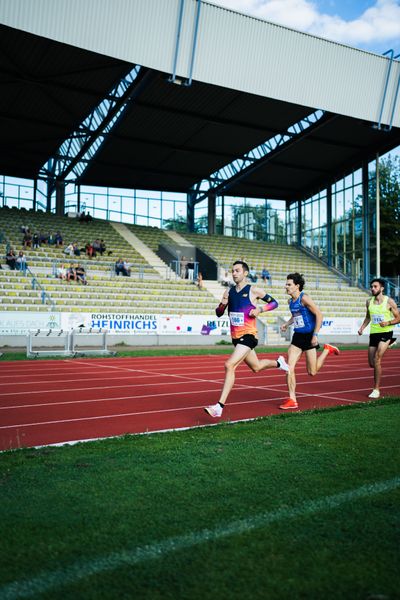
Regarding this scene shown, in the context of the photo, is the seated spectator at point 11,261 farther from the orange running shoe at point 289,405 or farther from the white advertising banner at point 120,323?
the orange running shoe at point 289,405

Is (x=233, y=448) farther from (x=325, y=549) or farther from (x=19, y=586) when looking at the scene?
(x=19, y=586)

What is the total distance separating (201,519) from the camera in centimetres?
371

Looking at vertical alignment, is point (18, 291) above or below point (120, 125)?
below

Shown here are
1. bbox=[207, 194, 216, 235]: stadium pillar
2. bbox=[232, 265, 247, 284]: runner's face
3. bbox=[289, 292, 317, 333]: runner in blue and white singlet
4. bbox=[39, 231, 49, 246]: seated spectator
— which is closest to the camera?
bbox=[232, 265, 247, 284]: runner's face

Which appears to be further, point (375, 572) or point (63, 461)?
point (63, 461)

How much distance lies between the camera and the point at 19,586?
9.22 feet

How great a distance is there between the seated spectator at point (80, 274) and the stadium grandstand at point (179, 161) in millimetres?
525

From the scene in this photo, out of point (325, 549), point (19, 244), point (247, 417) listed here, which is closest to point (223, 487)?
point (325, 549)

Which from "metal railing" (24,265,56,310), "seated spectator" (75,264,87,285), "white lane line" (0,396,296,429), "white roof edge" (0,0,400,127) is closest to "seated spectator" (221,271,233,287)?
"seated spectator" (75,264,87,285)

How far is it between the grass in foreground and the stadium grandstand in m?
18.7

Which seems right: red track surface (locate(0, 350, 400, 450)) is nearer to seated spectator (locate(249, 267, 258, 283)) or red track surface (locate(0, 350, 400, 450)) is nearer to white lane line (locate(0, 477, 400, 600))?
white lane line (locate(0, 477, 400, 600))

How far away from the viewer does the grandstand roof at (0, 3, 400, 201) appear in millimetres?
24859

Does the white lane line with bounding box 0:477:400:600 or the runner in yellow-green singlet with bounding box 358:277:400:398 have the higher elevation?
the runner in yellow-green singlet with bounding box 358:277:400:398

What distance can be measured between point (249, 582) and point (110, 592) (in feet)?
2.30
